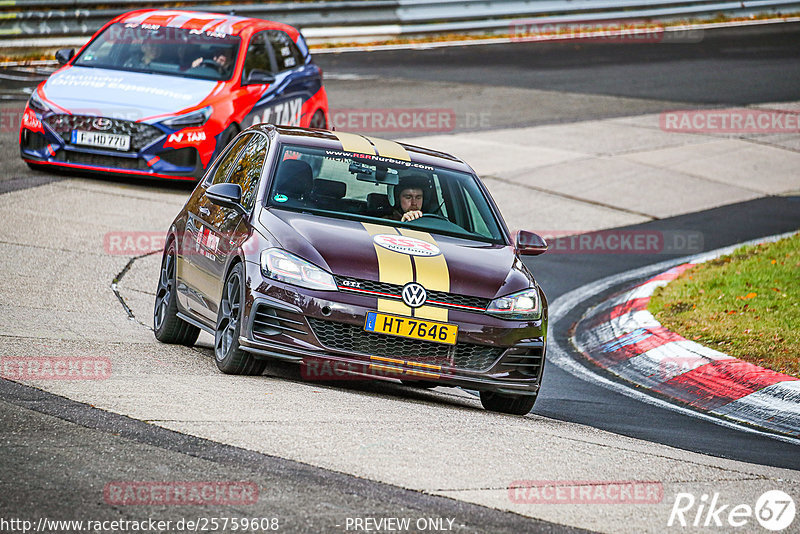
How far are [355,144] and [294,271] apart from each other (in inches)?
69.1

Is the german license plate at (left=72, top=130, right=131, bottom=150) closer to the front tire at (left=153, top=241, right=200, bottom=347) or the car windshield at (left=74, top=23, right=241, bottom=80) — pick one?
the car windshield at (left=74, top=23, right=241, bottom=80)

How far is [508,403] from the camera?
25.6 feet

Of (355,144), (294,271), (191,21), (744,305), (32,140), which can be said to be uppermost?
(355,144)

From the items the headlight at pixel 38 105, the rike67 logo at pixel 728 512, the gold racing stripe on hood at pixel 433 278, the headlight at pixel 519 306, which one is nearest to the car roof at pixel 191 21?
the headlight at pixel 38 105

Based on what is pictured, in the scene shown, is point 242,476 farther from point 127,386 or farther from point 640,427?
point 640,427

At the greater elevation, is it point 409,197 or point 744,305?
point 409,197

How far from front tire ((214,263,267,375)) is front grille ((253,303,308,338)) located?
135 millimetres

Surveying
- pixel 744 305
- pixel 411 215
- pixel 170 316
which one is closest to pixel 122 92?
pixel 170 316

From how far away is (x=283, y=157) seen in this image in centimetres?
835

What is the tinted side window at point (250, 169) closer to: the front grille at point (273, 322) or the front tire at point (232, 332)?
the front tire at point (232, 332)

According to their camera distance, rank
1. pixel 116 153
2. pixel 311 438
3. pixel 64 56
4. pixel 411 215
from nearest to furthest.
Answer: pixel 311 438 < pixel 411 215 < pixel 116 153 < pixel 64 56

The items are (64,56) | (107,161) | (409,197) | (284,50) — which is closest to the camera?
(409,197)

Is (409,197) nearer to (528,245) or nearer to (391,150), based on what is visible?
(391,150)

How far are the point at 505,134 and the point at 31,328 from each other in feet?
Result: 40.0
